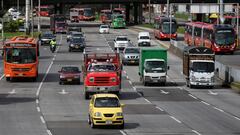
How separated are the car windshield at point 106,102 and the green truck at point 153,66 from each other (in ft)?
69.7

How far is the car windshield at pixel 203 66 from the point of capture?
54397mm

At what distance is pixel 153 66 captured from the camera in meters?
55.8

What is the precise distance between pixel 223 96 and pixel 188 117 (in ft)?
39.0

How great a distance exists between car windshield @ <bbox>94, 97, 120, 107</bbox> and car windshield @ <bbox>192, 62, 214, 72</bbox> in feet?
70.1

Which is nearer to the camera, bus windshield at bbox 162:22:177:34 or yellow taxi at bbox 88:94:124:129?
yellow taxi at bbox 88:94:124:129

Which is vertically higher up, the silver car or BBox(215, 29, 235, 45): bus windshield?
BBox(215, 29, 235, 45): bus windshield

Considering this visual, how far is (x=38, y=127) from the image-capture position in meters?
34.8

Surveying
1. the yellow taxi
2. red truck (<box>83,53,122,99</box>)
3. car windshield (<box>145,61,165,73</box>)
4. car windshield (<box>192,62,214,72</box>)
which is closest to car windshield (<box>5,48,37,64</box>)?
car windshield (<box>145,61,165,73</box>)

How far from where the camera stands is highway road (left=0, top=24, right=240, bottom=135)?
34.0 m

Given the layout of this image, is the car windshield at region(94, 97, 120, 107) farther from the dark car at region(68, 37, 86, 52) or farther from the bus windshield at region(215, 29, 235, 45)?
the dark car at region(68, 37, 86, 52)

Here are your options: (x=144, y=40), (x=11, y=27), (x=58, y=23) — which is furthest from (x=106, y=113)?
(x=11, y=27)

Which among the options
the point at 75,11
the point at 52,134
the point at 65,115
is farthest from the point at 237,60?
the point at 75,11

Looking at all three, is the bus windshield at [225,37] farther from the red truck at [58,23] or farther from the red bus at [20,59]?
the red truck at [58,23]

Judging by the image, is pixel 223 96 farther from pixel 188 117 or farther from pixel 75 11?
pixel 75 11
